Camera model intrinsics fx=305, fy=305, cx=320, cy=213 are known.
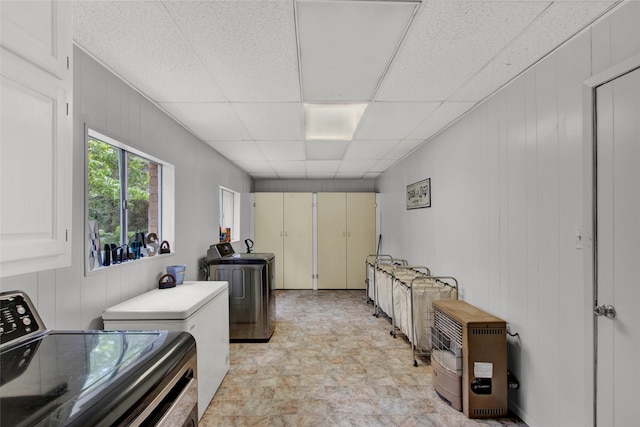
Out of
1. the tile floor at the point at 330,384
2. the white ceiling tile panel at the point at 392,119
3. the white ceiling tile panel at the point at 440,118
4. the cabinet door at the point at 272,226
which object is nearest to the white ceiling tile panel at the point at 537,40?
the white ceiling tile panel at the point at 440,118

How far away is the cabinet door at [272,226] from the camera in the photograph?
5906mm

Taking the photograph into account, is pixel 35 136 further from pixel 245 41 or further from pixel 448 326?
pixel 448 326

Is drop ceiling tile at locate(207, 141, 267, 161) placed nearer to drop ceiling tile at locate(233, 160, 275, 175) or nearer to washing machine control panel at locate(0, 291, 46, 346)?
drop ceiling tile at locate(233, 160, 275, 175)

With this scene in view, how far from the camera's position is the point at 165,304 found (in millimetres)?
1916

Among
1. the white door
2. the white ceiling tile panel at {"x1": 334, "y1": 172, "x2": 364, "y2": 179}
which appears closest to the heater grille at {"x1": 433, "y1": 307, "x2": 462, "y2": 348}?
the white door

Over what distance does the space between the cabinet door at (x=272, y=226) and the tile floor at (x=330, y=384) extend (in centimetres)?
214

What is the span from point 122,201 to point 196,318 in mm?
978

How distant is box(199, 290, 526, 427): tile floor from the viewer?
2.03m

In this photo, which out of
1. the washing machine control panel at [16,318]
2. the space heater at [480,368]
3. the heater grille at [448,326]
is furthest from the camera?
the heater grille at [448,326]

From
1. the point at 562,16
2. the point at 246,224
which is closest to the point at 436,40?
the point at 562,16

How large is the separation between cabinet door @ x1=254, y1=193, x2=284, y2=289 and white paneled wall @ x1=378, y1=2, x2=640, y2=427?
147 inches

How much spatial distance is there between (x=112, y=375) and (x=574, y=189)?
2083 millimetres

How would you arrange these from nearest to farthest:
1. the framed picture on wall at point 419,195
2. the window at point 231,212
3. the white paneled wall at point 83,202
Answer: the white paneled wall at point 83,202
the framed picture on wall at point 419,195
the window at point 231,212

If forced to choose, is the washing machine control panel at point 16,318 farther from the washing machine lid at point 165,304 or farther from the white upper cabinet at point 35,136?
the washing machine lid at point 165,304
